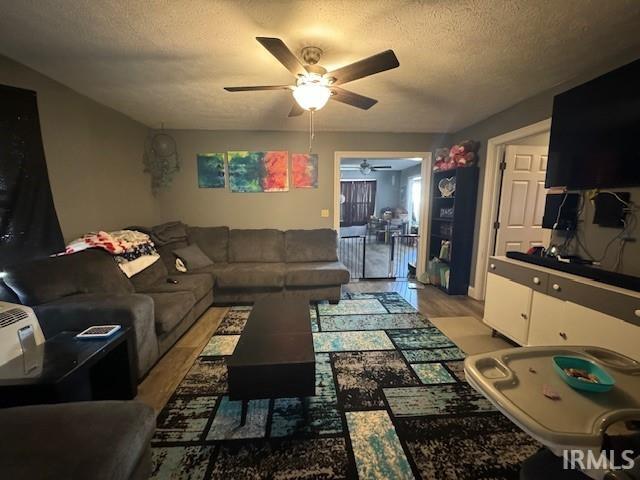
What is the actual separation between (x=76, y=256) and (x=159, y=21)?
6.01 feet

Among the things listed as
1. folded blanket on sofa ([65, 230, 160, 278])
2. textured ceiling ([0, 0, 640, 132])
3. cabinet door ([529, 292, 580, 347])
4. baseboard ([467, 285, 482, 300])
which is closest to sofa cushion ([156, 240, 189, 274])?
folded blanket on sofa ([65, 230, 160, 278])

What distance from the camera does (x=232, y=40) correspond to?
176 centimetres

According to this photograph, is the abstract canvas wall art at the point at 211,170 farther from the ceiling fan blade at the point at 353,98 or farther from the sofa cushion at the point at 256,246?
the ceiling fan blade at the point at 353,98

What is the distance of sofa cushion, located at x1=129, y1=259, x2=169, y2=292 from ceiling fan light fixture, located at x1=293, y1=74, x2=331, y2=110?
90.9 inches

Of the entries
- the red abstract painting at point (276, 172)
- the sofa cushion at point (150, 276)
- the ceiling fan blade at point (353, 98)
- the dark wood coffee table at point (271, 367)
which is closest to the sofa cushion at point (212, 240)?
the sofa cushion at point (150, 276)

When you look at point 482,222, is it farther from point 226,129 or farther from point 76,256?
point 76,256

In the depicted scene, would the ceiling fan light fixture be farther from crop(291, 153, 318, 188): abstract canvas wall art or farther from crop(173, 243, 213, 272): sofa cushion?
crop(173, 243, 213, 272): sofa cushion

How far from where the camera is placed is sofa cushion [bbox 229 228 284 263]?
3.76m

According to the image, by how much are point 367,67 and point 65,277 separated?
102 inches

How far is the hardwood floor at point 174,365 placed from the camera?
1784mm

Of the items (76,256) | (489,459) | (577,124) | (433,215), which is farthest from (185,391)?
(433,215)

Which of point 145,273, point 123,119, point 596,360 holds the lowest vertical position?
point 145,273

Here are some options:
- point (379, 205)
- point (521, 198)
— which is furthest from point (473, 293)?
point (379, 205)

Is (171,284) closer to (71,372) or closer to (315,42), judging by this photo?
(71,372)
